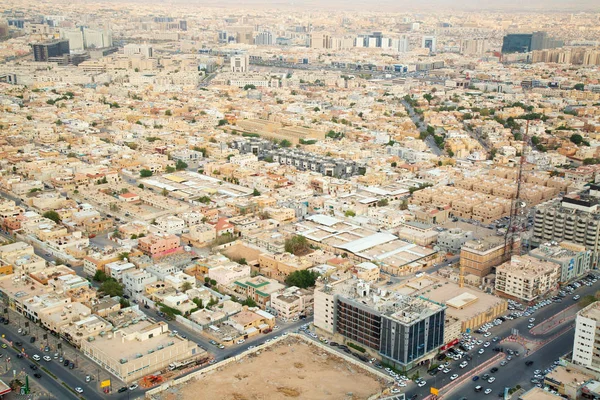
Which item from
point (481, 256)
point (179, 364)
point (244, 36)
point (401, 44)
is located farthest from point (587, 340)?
point (244, 36)

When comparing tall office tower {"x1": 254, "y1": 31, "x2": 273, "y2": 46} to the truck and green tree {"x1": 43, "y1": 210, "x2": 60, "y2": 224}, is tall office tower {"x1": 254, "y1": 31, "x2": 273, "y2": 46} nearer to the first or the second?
green tree {"x1": 43, "y1": 210, "x2": 60, "y2": 224}

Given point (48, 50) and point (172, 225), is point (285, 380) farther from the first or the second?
point (48, 50)

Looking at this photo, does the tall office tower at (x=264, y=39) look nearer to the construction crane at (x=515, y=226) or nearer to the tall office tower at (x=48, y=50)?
the tall office tower at (x=48, y=50)

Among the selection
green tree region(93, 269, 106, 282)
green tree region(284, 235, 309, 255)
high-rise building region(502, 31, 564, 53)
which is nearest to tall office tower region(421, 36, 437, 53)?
high-rise building region(502, 31, 564, 53)

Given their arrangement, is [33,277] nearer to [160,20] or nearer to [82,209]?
[82,209]

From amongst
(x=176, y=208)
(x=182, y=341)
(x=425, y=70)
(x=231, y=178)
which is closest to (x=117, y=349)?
(x=182, y=341)

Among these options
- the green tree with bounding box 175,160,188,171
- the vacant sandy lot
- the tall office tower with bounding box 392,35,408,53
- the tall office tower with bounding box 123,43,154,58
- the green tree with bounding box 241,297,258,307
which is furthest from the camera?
the tall office tower with bounding box 392,35,408,53

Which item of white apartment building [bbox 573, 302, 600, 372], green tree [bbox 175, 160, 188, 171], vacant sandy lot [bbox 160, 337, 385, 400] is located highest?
white apartment building [bbox 573, 302, 600, 372]
